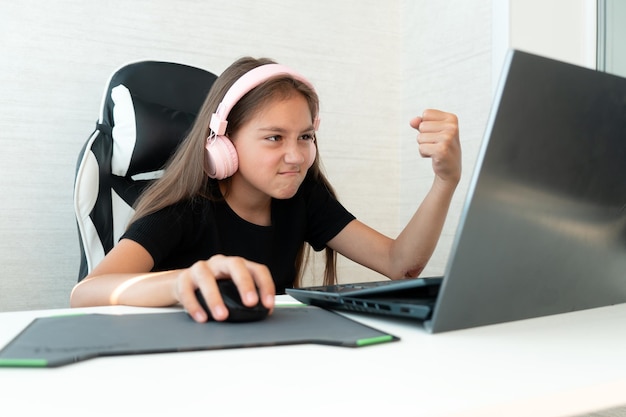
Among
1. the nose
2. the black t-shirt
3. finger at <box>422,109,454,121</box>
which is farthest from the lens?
the nose

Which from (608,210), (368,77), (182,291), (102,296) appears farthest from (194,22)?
(608,210)

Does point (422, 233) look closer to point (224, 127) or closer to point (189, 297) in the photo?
point (224, 127)

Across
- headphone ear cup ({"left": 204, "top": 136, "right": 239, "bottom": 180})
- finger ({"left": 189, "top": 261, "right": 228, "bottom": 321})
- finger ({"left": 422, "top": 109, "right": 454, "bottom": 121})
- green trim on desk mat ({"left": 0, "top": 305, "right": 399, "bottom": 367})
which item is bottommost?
green trim on desk mat ({"left": 0, "top": 305, "right": 399, "bottom": 367})

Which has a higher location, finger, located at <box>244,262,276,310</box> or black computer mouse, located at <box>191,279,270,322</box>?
finger, located at <box>244,262,276,310</box>

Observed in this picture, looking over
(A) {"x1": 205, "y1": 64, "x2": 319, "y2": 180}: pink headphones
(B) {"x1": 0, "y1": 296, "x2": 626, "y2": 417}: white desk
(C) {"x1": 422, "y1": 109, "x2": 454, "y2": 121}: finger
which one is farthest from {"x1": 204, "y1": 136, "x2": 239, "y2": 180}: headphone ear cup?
(B) {"x1": 0, "y1": 296, "x2": 626, "y2": 417}: white desk

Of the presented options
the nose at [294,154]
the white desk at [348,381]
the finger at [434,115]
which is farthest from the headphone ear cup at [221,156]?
the white desk at [348,381]

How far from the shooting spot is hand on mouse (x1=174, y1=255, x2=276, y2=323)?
59cm

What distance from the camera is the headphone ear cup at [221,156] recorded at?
3.94 feet

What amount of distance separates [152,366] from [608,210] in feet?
1.53

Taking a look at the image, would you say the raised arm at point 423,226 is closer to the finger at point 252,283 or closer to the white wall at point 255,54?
the finger at point 252,283

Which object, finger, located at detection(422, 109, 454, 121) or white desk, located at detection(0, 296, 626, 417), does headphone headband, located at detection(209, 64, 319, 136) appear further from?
white desk, located at detection(0, 296, 626, 417)

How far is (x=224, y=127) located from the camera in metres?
1.20

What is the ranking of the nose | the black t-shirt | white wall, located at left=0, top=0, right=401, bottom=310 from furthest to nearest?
white wall, located at left=0, top=0, right=401, bottom=310
the nose
the black t-shirt

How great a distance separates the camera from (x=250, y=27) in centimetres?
202
